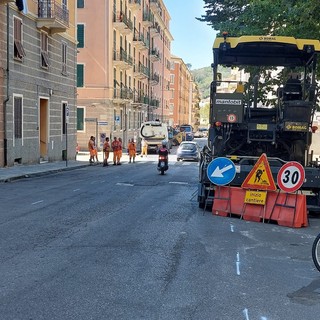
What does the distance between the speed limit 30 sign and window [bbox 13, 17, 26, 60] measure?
17.0 m

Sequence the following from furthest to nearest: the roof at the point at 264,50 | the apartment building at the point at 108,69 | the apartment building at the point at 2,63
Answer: the apartment building at the point at 108,69 < the apartment building at the point at 2,63 < the roof at the point at 264,50

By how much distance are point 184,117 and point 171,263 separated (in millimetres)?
122815

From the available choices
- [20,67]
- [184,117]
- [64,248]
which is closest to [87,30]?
[20,67]

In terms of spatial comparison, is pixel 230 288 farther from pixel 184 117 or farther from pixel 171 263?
pixel 184 117

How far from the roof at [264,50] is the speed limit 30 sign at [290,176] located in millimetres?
2925

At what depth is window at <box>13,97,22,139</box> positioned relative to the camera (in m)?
24.2

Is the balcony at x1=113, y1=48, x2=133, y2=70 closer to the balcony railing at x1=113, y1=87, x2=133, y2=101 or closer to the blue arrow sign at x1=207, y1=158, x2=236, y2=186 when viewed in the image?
the balcony railing at x1=113, y1=87, x2=133, y2=101

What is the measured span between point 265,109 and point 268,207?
8.53 feet

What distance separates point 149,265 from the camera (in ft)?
22.7

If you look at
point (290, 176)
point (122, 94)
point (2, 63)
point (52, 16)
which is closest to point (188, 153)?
point (52, 16)

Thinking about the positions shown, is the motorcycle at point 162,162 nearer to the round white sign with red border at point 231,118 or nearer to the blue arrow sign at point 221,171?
the blue arrow sign at point 221,171

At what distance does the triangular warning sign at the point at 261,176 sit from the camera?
10.8 metres

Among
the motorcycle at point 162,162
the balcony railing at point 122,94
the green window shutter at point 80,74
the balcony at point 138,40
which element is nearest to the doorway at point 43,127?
the motorcycle at point 162,162

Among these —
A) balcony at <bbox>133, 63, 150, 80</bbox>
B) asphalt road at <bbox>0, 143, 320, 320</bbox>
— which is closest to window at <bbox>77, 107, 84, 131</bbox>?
balcony at <bbox>133, 63, 150, 80</bbox>
